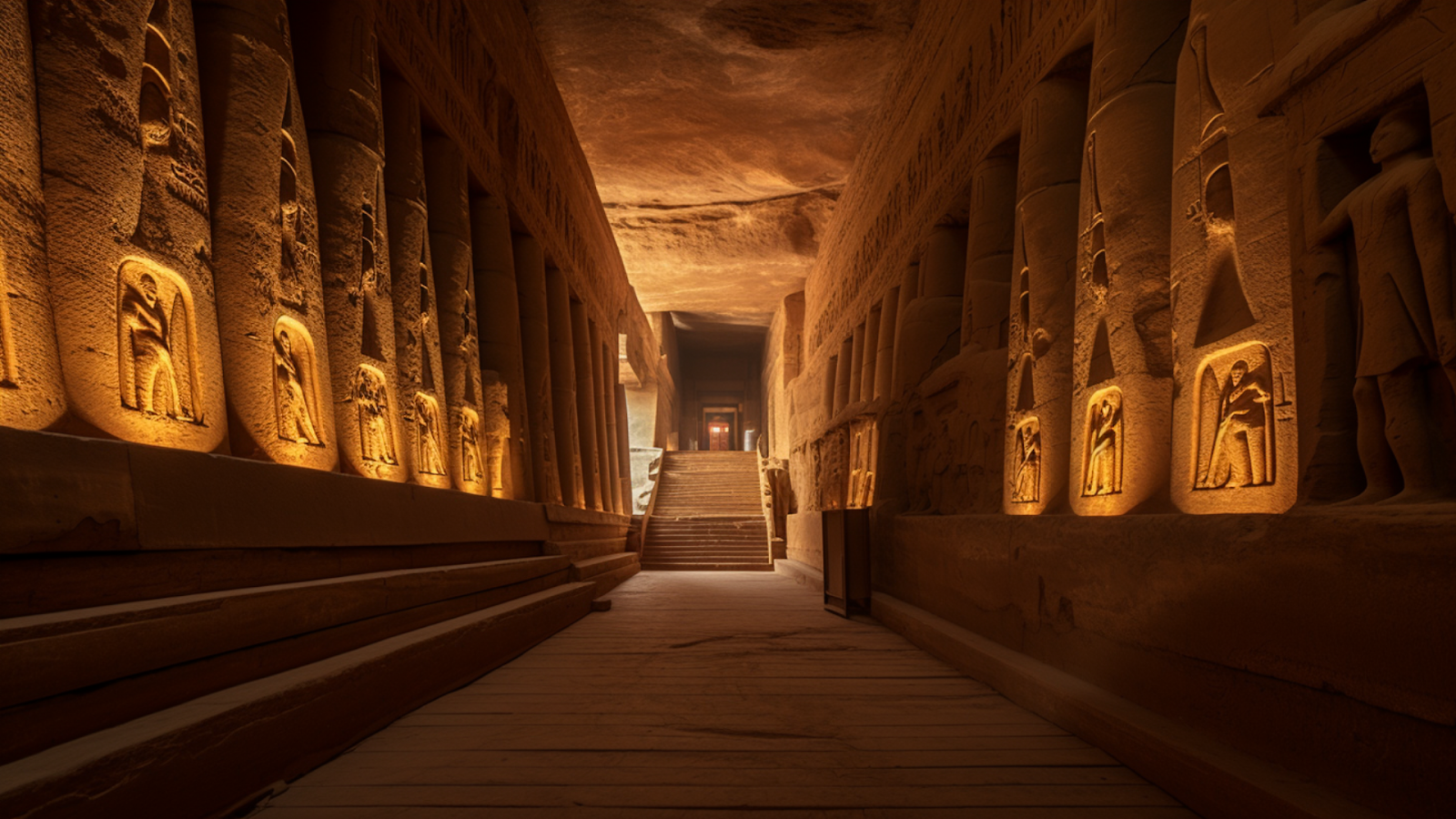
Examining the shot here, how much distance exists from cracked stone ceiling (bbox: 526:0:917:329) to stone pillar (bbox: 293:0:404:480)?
518 centimetres

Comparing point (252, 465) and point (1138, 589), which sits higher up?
point (252, 465)

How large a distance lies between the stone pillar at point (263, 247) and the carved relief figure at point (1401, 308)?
3999 mm

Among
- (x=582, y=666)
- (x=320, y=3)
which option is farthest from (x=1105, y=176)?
(x=320, y=3)

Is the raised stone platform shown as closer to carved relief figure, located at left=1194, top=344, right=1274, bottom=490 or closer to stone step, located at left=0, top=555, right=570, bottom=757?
carved relief figure, located at left=1194, top=344, right=1274, bottom=490

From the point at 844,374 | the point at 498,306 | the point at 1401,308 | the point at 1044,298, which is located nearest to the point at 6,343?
the point at 1401,308

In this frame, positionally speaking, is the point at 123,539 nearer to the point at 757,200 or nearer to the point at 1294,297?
the point at 1294,297

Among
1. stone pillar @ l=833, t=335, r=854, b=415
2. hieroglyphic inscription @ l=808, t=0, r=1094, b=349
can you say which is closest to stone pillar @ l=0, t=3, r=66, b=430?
hieroglyphic inscription @ l=808, t=0, r=1094, b=349

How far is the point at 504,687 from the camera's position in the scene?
391 centimetres

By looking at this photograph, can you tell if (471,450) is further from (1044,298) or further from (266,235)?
(1044,298)

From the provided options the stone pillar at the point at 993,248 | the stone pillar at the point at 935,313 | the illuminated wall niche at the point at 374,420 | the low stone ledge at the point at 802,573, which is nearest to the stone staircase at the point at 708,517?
the low stone ledge at the point at 802,573

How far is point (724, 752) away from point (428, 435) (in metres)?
3.59

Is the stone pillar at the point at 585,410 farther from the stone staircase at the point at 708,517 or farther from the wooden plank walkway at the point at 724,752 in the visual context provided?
the wooden plank walkway at the point at 724,752

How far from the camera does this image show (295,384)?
361 centimetres

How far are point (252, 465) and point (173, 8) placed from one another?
6.28ft
